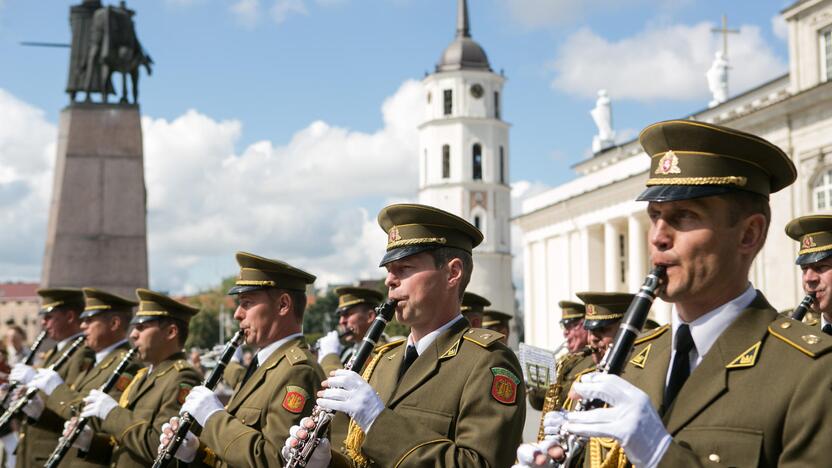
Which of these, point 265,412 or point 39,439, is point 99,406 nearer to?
point 265,412

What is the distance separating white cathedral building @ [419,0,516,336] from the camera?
85375 mm

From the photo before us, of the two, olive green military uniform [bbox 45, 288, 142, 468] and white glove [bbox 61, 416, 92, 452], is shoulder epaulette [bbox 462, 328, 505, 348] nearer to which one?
white glove [bbox 61, 416, 92, 452]

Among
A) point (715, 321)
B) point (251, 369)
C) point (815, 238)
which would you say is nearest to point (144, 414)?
point (251, 369)

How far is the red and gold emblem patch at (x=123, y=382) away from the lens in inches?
307

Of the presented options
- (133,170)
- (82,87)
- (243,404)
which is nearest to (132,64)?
(82,87)

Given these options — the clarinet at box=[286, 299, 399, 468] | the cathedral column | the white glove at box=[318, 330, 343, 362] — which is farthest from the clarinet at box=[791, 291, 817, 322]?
the cathedral column

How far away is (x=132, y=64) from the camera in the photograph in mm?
22062

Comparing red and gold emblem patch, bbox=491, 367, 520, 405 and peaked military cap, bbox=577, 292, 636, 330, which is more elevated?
peaked military cap, bbox=577, 292, 636, 330

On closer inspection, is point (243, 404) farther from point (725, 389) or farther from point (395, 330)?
point (395, 330)

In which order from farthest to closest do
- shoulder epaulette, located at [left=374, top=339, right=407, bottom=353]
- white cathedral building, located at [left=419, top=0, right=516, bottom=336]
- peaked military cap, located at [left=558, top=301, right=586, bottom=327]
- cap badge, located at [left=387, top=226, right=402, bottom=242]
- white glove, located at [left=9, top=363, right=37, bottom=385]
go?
white cathedral building, located at [left=419, top=0, right=516, bottom=336] → peaked military cap, located at [left=558, top=301, right=586, bottom=327] → white glove, located at [left=9, top=363, right=37, bottom=385] → shoulder epaulette, located at [left=374, top=339, right=407, bottom=353] → cap badge, located at [left=387, top=226, right=402, bottom=242]

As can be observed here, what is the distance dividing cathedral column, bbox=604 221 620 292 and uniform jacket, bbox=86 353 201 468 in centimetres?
4789

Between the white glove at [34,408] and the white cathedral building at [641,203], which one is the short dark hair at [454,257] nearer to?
the white glove at [34,408]

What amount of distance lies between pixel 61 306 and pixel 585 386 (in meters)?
8.56

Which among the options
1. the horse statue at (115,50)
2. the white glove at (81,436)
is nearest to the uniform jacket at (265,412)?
the white glove at (81,436)
